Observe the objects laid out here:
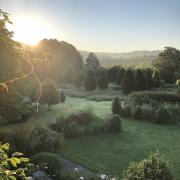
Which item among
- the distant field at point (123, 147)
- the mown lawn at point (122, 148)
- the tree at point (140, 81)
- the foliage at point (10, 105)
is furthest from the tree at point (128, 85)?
the foliage at point (10, 105)

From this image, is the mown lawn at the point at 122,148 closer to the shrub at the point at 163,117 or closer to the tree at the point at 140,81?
the shrub at the point at 163,117

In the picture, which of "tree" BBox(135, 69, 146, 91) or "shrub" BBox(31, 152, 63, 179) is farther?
"tree" BBox(135, 69, 146, 91)

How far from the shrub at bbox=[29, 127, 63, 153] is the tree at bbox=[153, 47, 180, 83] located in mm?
48781

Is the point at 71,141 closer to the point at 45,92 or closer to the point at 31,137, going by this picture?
the point at 31,137

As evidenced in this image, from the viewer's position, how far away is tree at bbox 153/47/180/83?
204 feet

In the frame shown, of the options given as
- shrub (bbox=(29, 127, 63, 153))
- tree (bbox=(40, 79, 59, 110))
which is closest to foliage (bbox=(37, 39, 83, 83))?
tree (bbox=(40, 79, 59, 110))

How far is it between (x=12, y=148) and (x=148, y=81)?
37734mm

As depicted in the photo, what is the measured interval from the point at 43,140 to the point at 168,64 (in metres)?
53.0

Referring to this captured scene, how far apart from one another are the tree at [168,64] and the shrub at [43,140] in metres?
48.8

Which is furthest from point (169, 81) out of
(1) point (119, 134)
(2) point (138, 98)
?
(1) point (119, 134)

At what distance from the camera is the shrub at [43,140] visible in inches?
560

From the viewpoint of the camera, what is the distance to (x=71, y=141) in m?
17.1

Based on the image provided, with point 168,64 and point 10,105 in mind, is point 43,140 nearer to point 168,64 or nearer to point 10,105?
point 10,105

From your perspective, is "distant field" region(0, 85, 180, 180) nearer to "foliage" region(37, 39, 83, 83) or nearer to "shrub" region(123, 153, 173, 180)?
"shrub" region(123, 153, 173, 180)
